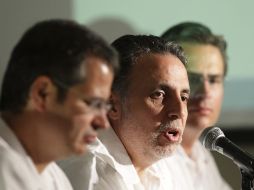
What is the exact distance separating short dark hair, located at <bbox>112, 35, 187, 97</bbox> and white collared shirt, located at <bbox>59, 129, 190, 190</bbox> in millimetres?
98

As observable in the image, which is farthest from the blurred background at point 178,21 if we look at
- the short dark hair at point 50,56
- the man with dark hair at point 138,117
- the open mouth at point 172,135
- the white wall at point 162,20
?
the short dark hair at point 50,56

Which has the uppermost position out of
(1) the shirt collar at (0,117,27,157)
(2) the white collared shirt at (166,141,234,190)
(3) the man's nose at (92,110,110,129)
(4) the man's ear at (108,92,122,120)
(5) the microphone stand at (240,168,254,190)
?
(3) the man's nose at (92,110,110,129)

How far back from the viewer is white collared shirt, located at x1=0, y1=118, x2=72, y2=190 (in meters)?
0.82

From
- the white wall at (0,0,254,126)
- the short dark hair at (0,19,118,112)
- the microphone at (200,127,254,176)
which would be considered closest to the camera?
the short dark hair at (0,19,118,112)

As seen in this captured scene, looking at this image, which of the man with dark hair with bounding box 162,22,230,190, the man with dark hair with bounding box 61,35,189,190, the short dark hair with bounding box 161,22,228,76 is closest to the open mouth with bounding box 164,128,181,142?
the man with dark hair with bounding box 61,35,189,190

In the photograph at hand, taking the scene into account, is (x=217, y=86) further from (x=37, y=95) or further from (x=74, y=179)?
(x=37, y=95)

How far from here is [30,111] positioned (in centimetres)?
82

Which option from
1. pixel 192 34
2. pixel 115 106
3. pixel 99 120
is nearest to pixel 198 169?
pixel 192 34

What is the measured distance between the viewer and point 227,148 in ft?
3.31

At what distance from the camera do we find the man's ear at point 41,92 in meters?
0.80

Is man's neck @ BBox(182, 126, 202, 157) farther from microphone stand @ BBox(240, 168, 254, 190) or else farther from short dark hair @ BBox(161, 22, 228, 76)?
microphone stand @ BBox(240, 168, 254, 190)

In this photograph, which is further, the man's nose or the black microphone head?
the black microphone head

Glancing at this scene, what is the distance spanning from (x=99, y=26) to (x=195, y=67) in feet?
0.92

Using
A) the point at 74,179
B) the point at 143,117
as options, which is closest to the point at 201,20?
the point at 143,117
